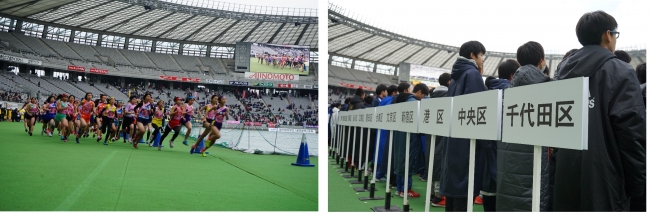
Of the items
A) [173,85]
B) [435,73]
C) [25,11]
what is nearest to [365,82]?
[435,73]

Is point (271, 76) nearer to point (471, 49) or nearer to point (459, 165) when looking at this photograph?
point (471, 49)

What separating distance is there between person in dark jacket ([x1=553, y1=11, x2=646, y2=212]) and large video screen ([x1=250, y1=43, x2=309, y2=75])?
3185 centimetres

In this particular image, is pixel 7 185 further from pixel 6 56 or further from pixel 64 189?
pixel 6 56

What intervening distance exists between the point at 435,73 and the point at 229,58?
1829 centimetres

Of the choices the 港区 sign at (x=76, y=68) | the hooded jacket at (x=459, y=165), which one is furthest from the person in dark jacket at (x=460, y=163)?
the 港区 sign at (x=76, y=68)

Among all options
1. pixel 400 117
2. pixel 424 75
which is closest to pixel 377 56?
pixel 424 75

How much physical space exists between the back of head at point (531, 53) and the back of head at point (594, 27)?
0.26 meters

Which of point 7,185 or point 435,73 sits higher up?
point 435,73

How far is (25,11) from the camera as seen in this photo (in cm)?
2881

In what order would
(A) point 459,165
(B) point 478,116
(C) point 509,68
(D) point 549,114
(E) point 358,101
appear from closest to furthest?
(D) point 549,114
(B) point 478,116
(A) point 459,165
(C) point 509,68
(E) point 358,101

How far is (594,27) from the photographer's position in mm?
2070

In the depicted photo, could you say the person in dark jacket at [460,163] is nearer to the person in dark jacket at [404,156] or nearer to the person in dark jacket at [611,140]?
the person in dark jacket at [611,140]

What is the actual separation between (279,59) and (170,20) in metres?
8.18

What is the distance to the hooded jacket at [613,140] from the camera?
182cm
